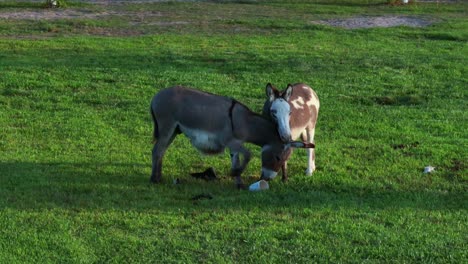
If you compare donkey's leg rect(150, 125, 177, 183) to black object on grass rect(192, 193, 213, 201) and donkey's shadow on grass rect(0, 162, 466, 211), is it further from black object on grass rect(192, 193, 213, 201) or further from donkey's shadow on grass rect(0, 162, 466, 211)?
black object on grass rect(192, 193, 213, 201)

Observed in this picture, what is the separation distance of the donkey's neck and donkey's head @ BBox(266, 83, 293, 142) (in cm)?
12

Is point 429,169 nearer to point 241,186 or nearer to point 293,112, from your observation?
point 293,112

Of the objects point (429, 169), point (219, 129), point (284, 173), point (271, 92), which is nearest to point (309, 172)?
point (284, 173)

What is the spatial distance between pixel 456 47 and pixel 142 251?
16236 millimetres

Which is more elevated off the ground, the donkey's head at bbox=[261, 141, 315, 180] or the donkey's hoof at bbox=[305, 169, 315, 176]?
the donkey's head at bbox=[261, 141, 315, 180]

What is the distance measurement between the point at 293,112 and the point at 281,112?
2.00 ft

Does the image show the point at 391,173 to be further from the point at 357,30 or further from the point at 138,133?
the point at 357,30

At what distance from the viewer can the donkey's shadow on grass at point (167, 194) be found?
8680mm

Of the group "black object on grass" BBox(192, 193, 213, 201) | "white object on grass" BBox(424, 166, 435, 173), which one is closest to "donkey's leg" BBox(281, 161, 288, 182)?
"black object on grass" BBox(192, 193, 213, 201)

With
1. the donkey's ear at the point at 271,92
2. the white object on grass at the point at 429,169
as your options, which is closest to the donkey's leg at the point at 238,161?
the donkey's ear at the point at 271,92

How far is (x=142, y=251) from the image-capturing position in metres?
7.22

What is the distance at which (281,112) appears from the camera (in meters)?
9.38

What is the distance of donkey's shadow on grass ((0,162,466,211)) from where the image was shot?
8.68 metres

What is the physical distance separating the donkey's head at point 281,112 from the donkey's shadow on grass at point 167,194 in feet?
2.23
